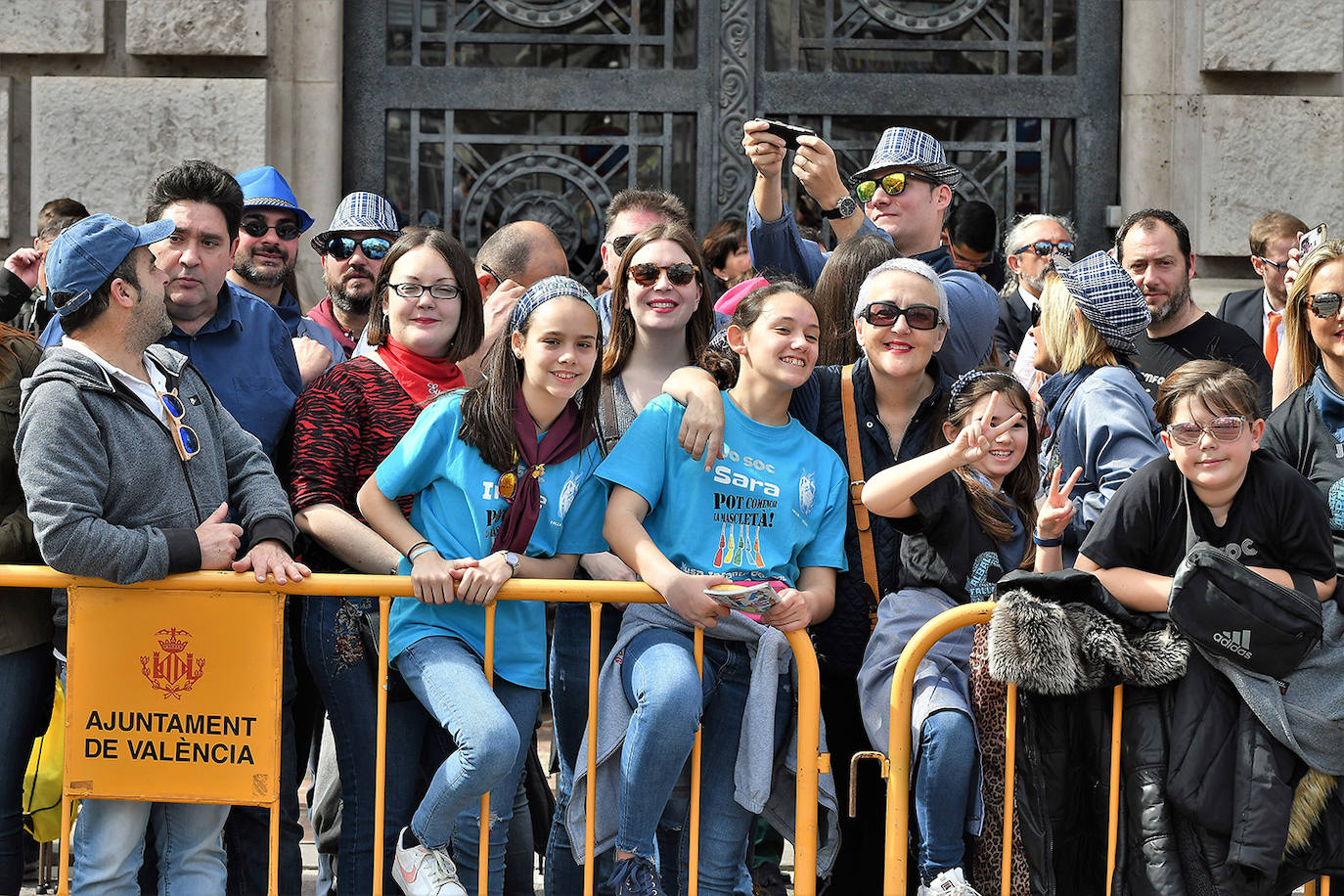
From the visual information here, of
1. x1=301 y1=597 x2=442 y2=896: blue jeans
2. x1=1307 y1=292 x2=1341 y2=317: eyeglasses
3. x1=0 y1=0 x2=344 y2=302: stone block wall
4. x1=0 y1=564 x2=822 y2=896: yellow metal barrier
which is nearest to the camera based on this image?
x1=0 y1=564 x2=822 y2=896: yellow metal barrier

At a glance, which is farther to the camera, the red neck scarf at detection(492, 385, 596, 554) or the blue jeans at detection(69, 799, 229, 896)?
the red neck scarf at detection(492, 385, 596, 554)

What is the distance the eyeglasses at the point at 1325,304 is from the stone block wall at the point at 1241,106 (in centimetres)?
282

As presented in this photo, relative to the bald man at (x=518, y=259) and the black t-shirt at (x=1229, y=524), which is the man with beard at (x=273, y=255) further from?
the black t-shirt at (x=1229, y=524)

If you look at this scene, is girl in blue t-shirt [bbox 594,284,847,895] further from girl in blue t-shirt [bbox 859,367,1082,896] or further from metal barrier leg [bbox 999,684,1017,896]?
metal barrier leg [bbox 999,684,1017,896]

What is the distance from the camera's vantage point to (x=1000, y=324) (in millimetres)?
6219

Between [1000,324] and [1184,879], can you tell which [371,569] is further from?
[1000,324]

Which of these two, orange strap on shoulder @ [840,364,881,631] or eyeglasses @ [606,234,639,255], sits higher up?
eyeglasses @ [606,234,639,255]

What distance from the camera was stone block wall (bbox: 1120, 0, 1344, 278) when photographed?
6945mm

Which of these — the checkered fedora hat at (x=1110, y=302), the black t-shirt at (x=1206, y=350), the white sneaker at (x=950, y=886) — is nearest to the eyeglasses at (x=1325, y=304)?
the checkered fedora hat at (x=1110, y=302)

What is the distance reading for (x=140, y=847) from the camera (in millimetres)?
3812

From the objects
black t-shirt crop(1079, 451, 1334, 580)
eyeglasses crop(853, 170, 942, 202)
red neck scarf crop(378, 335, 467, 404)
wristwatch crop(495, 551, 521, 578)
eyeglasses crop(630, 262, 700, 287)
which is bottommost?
wristwatch crop(495, 551, 521, 578)

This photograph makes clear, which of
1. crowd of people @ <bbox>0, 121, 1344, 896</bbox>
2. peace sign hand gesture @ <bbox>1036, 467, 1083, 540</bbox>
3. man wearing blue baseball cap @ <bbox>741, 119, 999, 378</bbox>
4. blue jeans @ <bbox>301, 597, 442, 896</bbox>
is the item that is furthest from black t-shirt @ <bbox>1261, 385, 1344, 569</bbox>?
blue jeans @ <bbox>301, 597, 442, 896</bbox>

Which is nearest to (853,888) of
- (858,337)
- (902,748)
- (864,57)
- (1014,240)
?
(902,748)

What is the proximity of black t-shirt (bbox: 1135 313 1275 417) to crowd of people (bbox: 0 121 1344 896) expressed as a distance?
101cm
